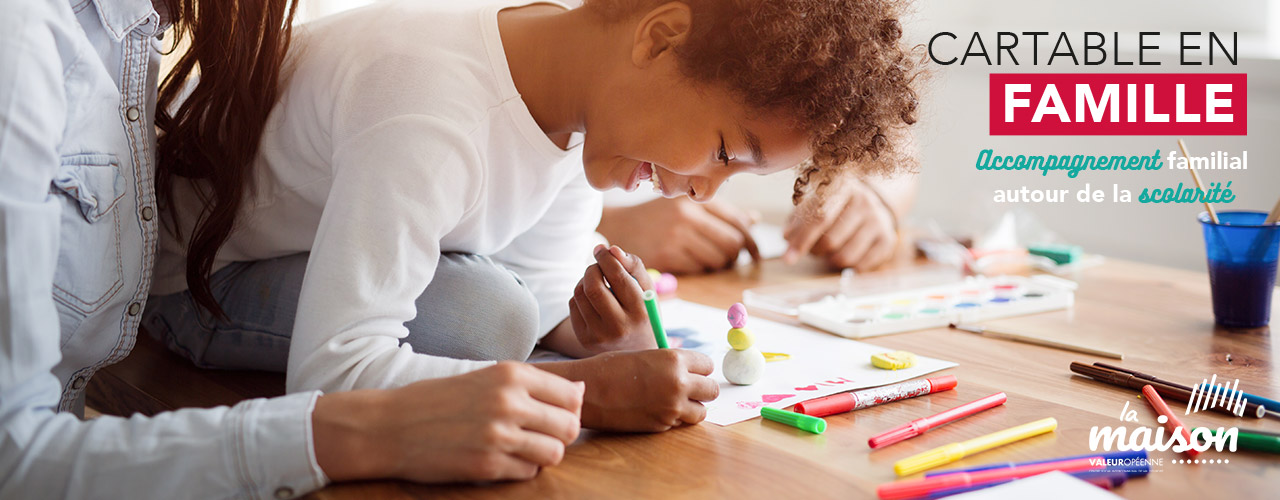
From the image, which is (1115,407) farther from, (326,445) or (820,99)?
(326,445)

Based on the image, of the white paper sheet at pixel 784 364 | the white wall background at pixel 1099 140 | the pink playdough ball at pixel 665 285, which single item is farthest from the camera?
the white wall background at pixel 1099 140

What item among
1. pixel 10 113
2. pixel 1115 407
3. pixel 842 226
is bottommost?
pixel 1115 407

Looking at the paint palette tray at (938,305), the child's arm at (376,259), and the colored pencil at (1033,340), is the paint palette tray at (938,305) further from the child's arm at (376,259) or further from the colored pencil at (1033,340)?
the child's arm at (376,259)

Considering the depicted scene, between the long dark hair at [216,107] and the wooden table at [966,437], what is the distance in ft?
0.53

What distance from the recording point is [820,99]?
2.82 ft

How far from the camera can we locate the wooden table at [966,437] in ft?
2.14

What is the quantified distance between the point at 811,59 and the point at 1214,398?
43cm

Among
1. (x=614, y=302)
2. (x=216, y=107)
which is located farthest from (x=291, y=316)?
(x=614, y=302)

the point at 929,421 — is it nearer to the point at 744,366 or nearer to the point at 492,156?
the point at 744,366

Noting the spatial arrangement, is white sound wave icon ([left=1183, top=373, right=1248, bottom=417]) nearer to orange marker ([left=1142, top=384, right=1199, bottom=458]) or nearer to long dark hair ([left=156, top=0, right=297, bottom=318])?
orange marker ([left=1142, top=384, right=1199, bottom=458])

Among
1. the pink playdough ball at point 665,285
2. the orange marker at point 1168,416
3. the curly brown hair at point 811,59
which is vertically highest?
the curly brown hair at point 811,59

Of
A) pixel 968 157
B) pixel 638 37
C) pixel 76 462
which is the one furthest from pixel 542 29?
pixel 968 157

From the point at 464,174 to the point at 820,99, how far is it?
31 cm

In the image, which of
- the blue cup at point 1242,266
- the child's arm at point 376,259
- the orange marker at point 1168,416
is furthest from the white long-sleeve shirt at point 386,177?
the blue cup at point 1242,266
